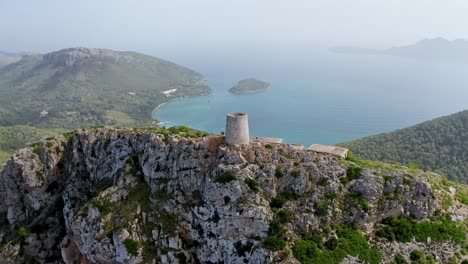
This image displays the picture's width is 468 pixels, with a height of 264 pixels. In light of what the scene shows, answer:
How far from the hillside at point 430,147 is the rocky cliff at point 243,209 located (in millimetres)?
54409

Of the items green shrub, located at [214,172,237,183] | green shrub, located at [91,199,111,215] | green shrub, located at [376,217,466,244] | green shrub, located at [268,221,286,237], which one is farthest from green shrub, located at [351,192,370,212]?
green shrub, located at [91,199,111,215]

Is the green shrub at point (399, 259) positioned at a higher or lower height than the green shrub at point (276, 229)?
lower

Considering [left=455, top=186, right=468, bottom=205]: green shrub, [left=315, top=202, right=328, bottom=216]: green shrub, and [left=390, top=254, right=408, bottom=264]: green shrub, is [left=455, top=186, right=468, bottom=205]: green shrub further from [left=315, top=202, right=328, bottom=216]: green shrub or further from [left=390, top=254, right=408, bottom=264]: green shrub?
[left=315, top=202, right=328, bottom=216]: green shrub

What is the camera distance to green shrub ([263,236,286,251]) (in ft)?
91.0

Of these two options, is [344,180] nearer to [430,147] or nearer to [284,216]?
[284,216]

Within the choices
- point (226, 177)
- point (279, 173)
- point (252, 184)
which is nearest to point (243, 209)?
point (252, 184)

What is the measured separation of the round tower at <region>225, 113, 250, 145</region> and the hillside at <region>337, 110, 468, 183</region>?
62535mm

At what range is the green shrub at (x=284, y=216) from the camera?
1145 inches

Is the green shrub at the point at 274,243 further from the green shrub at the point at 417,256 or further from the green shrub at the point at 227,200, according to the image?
the green shrub at the point at 417,256


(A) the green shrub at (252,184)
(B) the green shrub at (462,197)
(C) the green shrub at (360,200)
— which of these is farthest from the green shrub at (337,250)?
(B) the green shrub at (462,197)

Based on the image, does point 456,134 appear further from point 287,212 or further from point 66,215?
point 66,215

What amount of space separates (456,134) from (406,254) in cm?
7753

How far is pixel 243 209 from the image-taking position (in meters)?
29.7

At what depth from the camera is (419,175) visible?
31.3 metres
